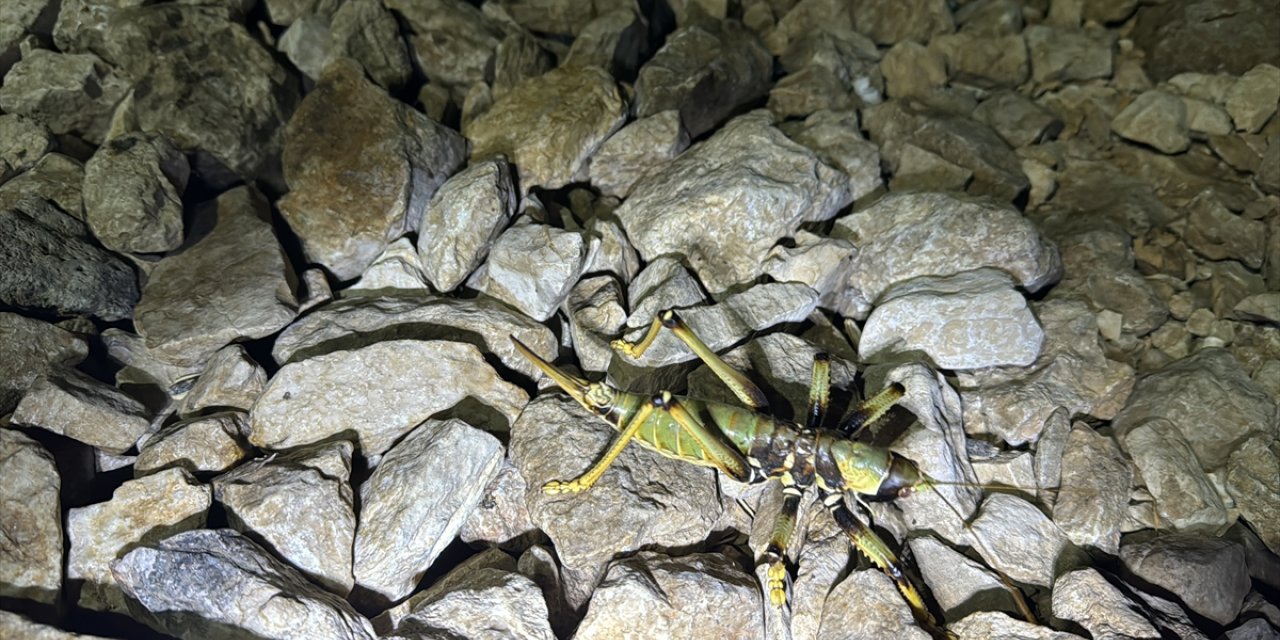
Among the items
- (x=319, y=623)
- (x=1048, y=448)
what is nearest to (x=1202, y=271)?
(x=1048, y=448)

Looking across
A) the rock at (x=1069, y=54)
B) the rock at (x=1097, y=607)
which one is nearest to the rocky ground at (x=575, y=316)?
the rock at (x=1097, y=607)

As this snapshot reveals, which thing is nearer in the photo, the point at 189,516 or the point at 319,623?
the point at 319,623

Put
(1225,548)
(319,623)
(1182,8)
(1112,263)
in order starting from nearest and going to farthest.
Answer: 1. (319,623)
2. (1225,548)
3. (1112,263)
4. (1182,8)

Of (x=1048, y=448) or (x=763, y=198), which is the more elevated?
(x=763, y=198)

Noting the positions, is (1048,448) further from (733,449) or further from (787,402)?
(733,449)

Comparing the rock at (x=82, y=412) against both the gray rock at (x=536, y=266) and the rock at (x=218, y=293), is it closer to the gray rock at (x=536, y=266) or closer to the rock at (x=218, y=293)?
the rock at (x=218, y=293)
